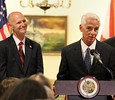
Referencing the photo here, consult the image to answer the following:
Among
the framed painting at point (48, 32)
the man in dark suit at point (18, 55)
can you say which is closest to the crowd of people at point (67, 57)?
the man in dark suit at point (18, 55)

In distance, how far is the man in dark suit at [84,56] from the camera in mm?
3188

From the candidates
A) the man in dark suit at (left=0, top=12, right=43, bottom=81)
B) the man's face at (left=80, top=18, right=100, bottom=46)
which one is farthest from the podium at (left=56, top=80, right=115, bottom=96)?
the man in dark suit at (left=0, top=12, right=43, bottom=81)

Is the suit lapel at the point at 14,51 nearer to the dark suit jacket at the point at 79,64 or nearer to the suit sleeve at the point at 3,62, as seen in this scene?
the suit sleeve at the point at 3,62

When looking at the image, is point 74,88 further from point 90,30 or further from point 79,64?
point 90,30

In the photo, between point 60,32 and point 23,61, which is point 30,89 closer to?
point 23,61

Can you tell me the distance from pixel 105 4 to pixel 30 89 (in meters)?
7.28

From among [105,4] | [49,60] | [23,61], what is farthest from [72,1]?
[23,61]

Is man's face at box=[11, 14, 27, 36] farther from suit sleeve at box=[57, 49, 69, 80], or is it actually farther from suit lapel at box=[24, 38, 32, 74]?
suit sleeve at box=[57, 49, 69, 80]

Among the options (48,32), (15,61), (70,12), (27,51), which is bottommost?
(48,32)

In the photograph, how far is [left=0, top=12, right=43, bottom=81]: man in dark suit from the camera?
380 centimetres

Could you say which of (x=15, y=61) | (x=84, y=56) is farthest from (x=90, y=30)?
(x=15, y=61)

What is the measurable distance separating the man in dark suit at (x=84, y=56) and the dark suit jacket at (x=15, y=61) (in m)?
0.65

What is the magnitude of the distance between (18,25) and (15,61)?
0.50 meters

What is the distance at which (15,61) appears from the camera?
3826 mm
